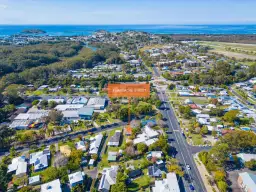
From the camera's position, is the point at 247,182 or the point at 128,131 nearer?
the point at 247,182

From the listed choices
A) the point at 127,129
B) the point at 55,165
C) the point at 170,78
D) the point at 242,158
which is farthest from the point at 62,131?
the point at 170,78

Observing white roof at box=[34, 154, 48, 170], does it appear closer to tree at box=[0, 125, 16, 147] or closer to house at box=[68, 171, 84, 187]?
house at box=[68, 171, 84, 187]

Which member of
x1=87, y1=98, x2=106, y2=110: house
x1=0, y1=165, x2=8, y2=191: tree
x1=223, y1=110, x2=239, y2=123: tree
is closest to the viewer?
x1=0, y1=165, x2=8, y2=191: tree

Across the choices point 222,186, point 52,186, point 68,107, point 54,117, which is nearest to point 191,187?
point 222,186

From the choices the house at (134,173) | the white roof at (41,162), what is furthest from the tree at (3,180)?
the house at (134,173)

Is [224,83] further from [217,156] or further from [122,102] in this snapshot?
[217,156]

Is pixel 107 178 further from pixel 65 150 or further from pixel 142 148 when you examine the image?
pixel 65 150

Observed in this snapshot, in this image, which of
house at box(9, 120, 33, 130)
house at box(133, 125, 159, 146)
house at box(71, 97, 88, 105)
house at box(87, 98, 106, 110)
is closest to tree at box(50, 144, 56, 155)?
house at box(9, 120, 33, 130)
